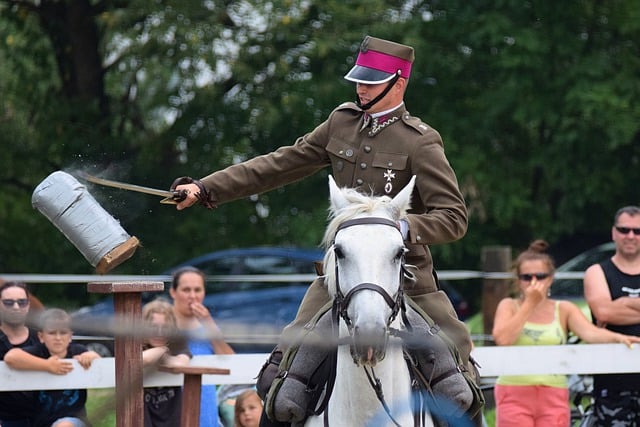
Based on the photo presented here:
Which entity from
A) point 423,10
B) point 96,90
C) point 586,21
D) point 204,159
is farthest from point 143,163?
point 586,21

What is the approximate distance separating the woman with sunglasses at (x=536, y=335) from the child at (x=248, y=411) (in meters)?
1.45

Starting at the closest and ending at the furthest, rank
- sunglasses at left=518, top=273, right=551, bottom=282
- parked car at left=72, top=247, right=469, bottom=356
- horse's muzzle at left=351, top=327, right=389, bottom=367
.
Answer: horse's muzzle at left=351, top=327, right=389, bottom=367 < sunglasses at left=518, top=273, right=551, bottom=282 < parked car at left=72, top=247, right=469, bottom=356

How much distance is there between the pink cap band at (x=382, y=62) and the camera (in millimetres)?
5441

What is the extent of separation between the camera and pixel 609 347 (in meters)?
7.43

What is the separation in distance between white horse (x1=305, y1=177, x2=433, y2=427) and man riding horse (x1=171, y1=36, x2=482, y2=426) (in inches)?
14.7

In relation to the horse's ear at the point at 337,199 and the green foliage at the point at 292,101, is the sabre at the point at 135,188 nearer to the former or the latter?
the horse's ear at the point at 337,199

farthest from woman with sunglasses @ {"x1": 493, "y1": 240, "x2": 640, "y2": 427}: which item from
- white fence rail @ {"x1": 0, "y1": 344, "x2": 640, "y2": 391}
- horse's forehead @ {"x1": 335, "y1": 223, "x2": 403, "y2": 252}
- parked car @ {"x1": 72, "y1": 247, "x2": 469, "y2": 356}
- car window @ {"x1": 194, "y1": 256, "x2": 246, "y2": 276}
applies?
car window @ {"x1": 194, "y1": 256, "x2": 246, "y2": 276}

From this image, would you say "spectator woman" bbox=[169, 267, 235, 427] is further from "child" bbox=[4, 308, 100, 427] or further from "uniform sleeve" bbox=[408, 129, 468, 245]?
"uniform sleeve" bbox=[408, 129, 468, 245]

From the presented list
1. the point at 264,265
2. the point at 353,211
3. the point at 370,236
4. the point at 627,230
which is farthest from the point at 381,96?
the point at 264,265

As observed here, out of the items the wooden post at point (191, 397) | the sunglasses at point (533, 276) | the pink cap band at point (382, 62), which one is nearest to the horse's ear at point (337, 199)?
the pink cap band at point (382, 62)

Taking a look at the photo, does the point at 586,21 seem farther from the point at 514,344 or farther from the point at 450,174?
the point at 450,174

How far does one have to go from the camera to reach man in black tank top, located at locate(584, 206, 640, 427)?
292 inches

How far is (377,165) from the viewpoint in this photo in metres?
5.30

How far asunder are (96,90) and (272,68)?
2.51 metres
